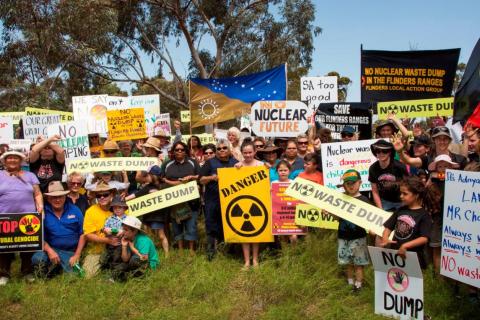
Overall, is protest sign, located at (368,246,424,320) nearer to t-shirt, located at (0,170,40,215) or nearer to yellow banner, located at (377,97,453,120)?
t-shirt, located at (0,170,40,215)

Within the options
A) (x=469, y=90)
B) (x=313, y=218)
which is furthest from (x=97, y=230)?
(x=469, y=90)

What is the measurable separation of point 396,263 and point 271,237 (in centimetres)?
246

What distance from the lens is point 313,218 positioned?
7.32 m

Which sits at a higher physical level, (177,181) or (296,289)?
(177,181)

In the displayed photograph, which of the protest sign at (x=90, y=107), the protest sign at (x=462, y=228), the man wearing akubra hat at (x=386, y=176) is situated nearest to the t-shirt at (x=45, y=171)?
the man wearing akubra hat at (x=386, y=176)

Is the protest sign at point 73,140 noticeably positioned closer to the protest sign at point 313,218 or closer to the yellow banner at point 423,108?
the protest sign at point 313,218

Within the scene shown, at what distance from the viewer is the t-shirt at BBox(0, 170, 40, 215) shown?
721 cm

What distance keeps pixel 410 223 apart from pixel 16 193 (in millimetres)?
4976

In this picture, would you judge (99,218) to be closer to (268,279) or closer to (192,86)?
(268,279)

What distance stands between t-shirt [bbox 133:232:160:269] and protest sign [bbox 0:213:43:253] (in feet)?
4.08

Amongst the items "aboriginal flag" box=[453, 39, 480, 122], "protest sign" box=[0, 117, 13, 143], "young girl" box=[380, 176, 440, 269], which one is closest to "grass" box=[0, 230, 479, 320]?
"young girl" box=[380, 176, 440, 269]

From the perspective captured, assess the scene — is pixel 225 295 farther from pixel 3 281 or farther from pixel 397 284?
pixel 3 281

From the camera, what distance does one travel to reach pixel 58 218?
7.48 m

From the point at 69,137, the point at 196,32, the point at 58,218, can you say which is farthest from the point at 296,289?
the point at 196,32
